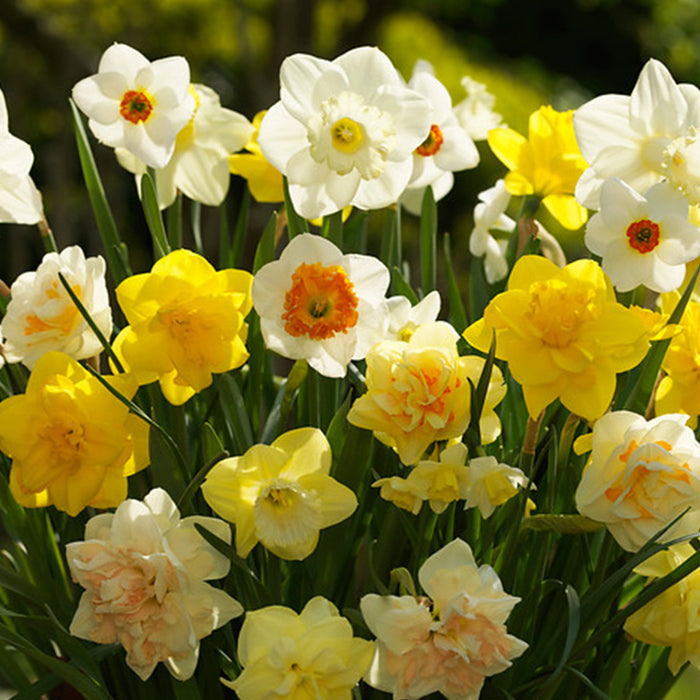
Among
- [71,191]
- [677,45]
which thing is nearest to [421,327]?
[71,191]

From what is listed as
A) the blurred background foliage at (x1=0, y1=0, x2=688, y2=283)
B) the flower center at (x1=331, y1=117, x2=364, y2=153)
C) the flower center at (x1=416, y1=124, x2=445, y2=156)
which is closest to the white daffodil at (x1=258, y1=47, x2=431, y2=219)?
the flower center at (x1=331, y1=117, x2=364, y2=153)

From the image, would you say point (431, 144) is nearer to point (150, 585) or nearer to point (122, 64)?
point (122, 64)

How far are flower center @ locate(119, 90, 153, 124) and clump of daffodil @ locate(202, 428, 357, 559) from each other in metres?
0.23

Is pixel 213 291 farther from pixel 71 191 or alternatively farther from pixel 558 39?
pixel 558 39

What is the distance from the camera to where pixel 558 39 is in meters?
6.18

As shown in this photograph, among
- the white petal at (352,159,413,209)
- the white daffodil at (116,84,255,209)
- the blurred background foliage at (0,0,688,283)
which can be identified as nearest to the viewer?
the white petal at (352,159,413,209)

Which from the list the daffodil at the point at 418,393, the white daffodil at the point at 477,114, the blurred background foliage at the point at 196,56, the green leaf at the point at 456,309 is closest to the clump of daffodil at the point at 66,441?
the daffodil at the point at 418,393

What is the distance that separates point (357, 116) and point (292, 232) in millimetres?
111

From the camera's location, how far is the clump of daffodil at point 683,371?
0.55 metres

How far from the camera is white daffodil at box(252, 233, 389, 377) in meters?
0.52

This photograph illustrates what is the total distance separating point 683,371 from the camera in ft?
1.84

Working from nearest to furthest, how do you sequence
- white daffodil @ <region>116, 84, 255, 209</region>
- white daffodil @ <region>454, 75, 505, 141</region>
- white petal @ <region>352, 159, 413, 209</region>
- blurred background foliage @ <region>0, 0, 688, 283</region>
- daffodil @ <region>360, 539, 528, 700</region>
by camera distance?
1. daffodil @ <region>360, 539, 528, 700</region>
2. white petal @ <region>352, 159, 413, 209</region>
3. white daffodil @ <region>116, 84, 255, 209</region>
4. white daffodil @ <region>454, 75, 505, 141</region>
5. blurred background foliage @ <region>0, 0, 688, 283</region>

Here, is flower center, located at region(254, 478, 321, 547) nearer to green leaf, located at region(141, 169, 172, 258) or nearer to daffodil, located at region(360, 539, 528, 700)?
daffodil, located at region(360, 539, 528, 700)

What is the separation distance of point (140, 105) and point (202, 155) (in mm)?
84
